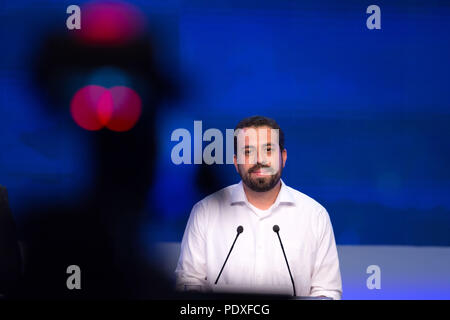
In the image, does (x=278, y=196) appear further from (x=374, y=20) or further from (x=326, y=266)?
(x=374, y=20)

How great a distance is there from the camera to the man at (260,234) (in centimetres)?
345

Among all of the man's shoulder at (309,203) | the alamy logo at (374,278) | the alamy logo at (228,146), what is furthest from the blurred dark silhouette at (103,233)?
the alamy logo at (374,278)

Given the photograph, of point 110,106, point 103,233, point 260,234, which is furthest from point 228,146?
point 103,233

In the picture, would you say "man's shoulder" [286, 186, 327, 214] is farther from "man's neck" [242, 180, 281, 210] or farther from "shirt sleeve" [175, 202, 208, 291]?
"shirt sleeve" [175, 202, 208, 291]

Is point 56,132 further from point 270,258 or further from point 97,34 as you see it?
point 270,258

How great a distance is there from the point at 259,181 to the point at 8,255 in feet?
4.09

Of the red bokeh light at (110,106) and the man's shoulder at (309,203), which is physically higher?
the red bokeh light at (110,106)

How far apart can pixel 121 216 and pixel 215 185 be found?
0.47m

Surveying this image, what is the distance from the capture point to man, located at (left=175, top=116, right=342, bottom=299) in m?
3.45

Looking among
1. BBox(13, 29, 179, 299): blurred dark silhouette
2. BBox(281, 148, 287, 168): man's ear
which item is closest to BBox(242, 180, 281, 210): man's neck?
BBox(281, 148, 287, 168): man's ear

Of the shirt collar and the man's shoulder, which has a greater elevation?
the shirt collar

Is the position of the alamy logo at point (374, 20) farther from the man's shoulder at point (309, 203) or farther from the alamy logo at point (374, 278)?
the alamy logo at point (374, 278)

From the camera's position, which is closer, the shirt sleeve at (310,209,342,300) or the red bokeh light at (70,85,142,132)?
the shirt sleeve at (310,209,342,300)

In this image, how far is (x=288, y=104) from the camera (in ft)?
11.7
